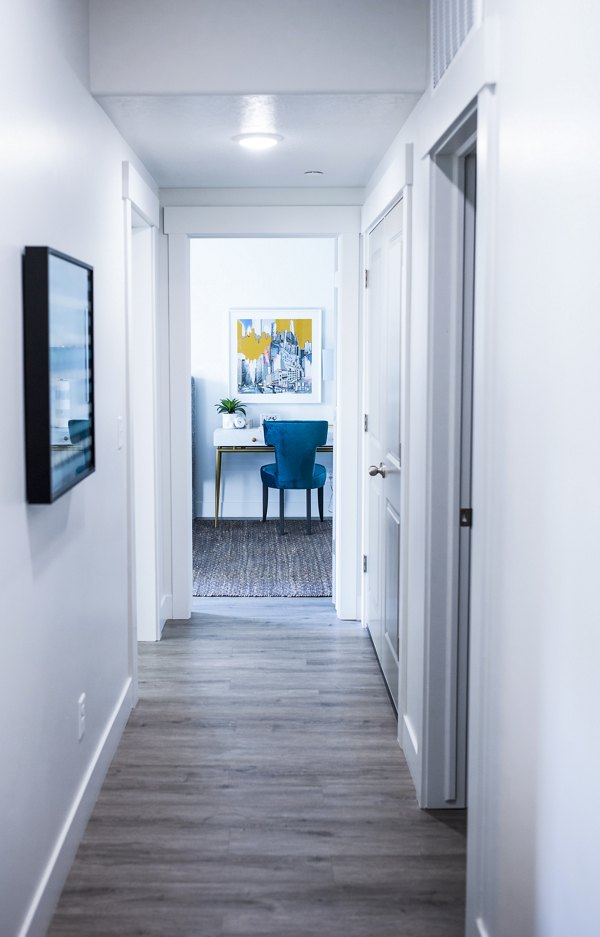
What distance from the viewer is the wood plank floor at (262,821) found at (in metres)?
2.24

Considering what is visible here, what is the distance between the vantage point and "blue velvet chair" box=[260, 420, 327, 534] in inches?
258

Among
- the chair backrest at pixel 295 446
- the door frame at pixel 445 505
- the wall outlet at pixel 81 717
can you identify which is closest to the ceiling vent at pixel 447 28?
the door frame at pixel 445 505

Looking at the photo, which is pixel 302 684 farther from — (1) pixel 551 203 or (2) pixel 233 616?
(1) pixel 551 203

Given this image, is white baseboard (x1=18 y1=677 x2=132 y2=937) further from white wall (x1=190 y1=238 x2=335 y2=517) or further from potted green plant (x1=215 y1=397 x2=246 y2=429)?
white wall (x1=190 y1=238 x2=335 y2=517)

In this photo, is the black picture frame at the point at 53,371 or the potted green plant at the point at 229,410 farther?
the potted green plant at the point at 229,410

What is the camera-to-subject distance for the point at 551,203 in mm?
1495

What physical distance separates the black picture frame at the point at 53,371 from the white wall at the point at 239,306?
4.97 meters

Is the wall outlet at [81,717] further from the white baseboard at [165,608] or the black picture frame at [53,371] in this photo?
the white baseboard at [165,608]

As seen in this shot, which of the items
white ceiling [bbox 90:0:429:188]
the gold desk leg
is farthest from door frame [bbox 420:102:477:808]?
the gold desk leg

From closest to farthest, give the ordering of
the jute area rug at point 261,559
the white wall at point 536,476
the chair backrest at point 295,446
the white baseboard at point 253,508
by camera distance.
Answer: the white wall at point 536,476
the jute area rug at point 261,559
the chair backrest at point 295,446
the white baseboard at point 253,508

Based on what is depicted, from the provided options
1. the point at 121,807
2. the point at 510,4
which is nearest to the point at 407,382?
the point at 510,4

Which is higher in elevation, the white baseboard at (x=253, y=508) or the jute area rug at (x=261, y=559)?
the white baseboard at (x=253, y=508)

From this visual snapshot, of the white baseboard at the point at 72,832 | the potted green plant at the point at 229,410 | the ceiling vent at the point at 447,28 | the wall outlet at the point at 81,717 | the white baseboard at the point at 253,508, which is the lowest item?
the white baseboard at the point at 72,832

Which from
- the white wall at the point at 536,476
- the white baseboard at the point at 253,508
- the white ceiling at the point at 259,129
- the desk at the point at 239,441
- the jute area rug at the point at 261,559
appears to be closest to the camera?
the white wall at the point at 536,476
